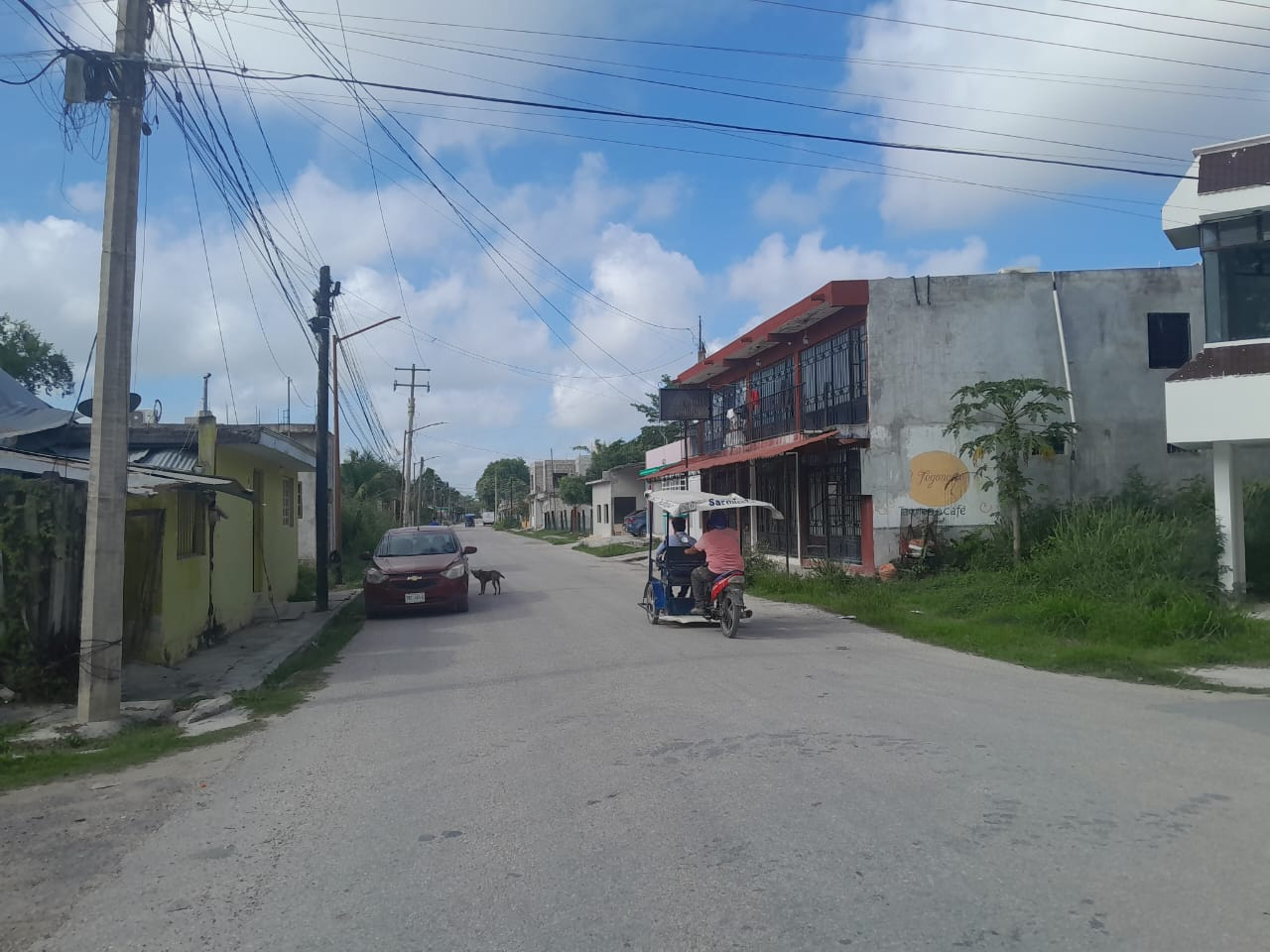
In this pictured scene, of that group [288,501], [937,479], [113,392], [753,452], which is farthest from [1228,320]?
[288,501]

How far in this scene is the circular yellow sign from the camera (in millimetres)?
20656

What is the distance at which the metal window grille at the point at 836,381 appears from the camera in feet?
72.7

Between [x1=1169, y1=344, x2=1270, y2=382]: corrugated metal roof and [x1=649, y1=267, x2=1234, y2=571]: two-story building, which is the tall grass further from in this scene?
[x1=1169, y1=344, x2=1270, y2=382]: corrugated metal roof

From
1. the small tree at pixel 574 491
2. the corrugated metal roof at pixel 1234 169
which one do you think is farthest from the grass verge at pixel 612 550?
the corrugated metal roof at pixel 1234 169

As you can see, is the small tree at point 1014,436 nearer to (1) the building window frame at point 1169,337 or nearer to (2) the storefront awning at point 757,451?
(2) the storefront awning at point 757,451

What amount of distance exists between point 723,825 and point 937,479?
1650cm

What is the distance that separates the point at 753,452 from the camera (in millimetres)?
25562

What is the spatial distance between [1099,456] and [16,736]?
751 inches

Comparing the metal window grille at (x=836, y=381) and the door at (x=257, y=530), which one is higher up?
the metal window grille at (x=836, y=381)

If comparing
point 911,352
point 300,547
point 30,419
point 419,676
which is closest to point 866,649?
point 419,676

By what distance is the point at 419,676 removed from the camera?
1095 centimetres

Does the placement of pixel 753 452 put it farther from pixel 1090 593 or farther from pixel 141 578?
pixel 141 578

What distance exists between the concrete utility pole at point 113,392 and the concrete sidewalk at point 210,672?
0.66 m

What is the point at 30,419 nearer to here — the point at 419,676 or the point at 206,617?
the point at 206,617
